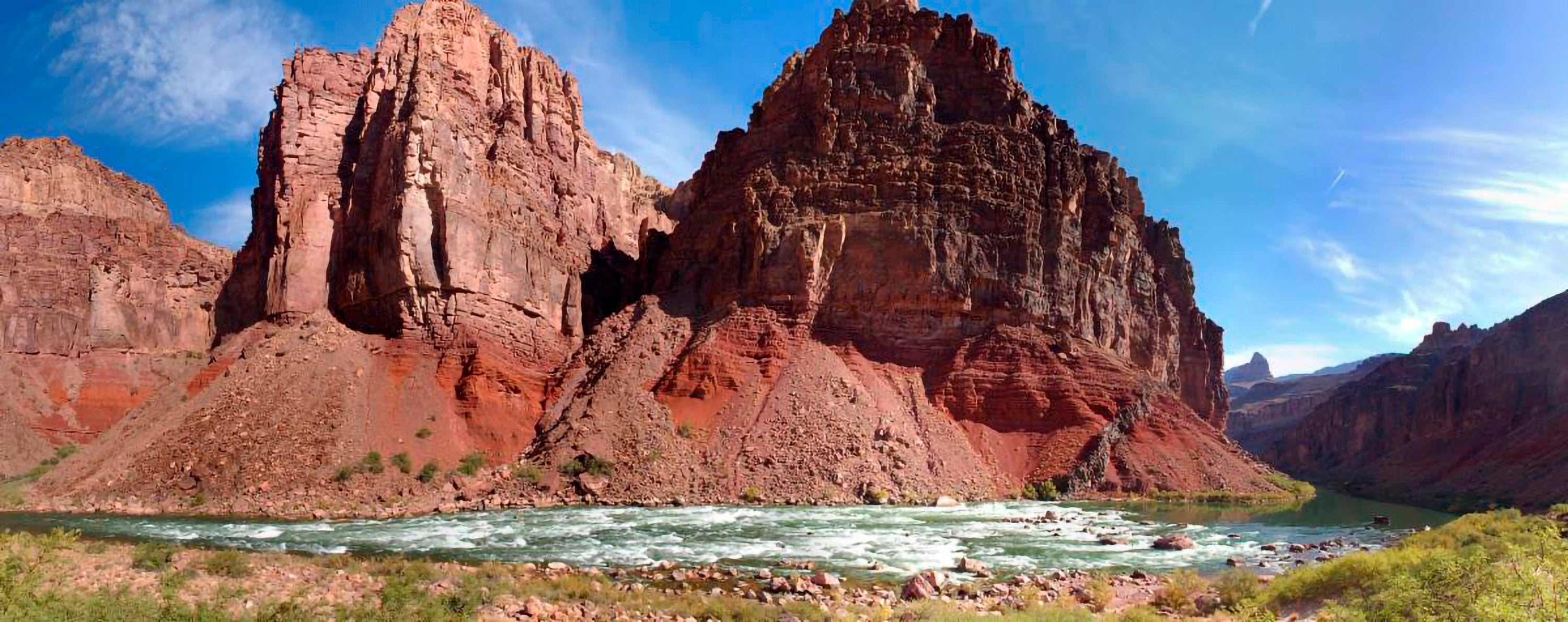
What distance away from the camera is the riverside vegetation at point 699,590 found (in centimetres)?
1349

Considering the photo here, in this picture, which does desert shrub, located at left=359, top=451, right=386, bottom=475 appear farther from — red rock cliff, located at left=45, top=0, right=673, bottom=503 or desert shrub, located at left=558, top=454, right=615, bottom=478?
desert shrub, located at left=558, top=454, right=615, bottom=478

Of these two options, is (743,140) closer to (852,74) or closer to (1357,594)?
(852,74)

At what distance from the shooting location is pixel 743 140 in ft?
220

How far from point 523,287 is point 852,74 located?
2678cm

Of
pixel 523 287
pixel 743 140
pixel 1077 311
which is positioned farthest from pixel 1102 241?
pixel 523 287

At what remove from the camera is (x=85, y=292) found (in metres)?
59.3

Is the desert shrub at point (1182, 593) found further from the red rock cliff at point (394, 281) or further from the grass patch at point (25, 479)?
the grass patch at point (25, 479)

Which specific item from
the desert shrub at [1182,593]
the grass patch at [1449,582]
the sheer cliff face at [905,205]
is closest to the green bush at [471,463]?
the sheer cliff face at [905,205]

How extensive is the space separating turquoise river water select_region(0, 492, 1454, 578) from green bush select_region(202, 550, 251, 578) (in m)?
4.08

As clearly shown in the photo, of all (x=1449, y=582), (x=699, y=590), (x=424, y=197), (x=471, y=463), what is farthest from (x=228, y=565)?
(x=424, y=197)

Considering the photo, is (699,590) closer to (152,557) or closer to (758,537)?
(758,537)

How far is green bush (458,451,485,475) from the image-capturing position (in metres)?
44.2

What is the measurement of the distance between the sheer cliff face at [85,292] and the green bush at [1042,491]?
5354 centimetres

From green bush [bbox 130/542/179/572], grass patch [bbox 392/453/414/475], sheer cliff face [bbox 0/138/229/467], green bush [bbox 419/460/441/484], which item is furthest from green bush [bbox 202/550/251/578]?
sheer cliff face [bbox 0/138/229/467]
